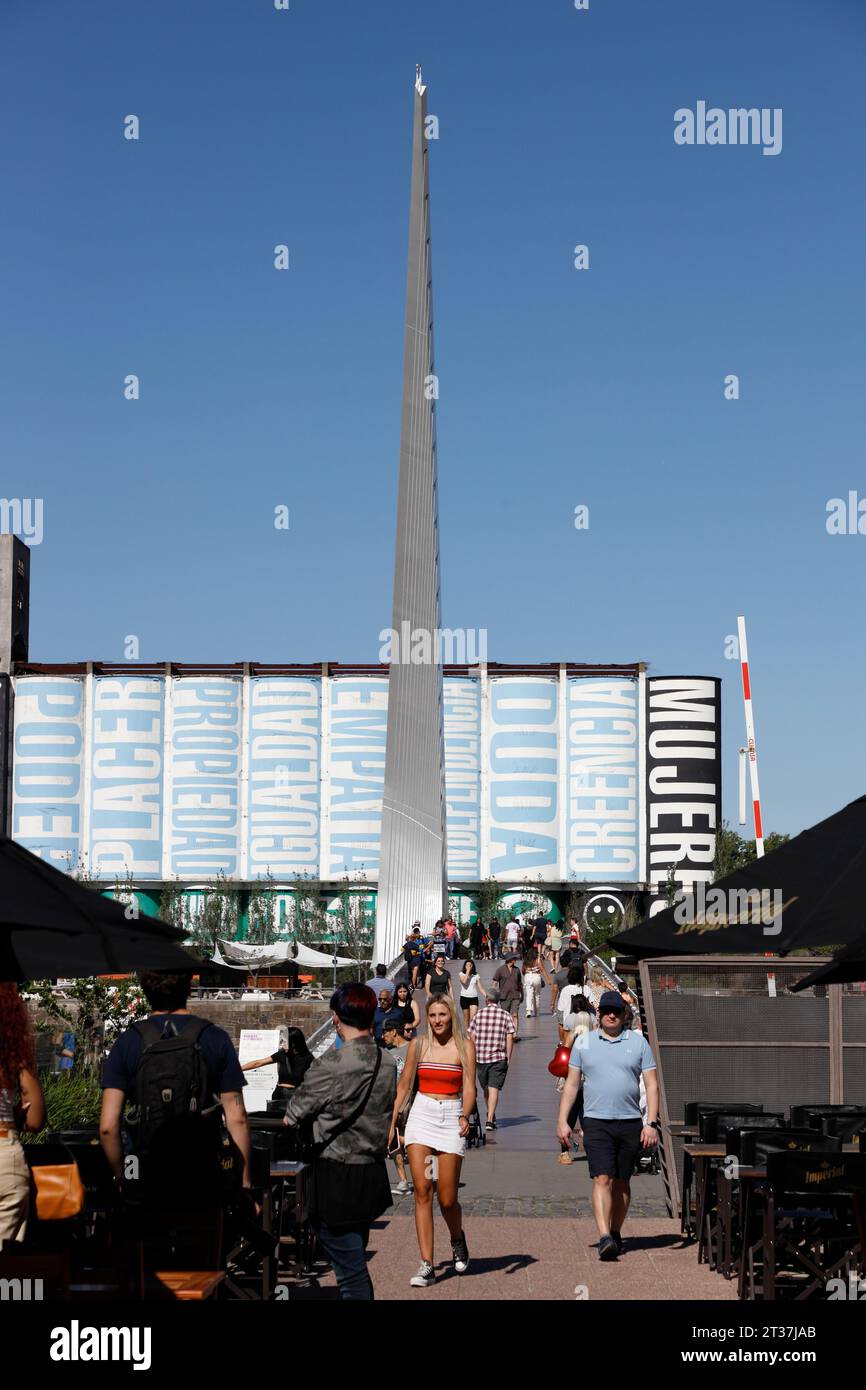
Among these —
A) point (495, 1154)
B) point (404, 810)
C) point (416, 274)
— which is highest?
point (416, 274)

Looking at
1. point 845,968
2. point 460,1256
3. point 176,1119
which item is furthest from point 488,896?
point 845,968

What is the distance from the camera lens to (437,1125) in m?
10.2

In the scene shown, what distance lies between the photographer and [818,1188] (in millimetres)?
8844

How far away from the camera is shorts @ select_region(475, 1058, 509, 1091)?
18.5 metres

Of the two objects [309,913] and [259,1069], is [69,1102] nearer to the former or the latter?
[259,1069]

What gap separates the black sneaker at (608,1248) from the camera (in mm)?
10836

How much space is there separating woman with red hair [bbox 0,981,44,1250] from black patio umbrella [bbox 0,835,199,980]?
0.82 feet

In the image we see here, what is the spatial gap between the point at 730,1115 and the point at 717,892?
1634mm

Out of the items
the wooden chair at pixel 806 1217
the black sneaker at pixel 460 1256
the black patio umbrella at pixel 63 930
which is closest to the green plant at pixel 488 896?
the black sneaker at pixel 460 1256

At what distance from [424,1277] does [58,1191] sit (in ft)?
11.2

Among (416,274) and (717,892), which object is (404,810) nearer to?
(416,274)

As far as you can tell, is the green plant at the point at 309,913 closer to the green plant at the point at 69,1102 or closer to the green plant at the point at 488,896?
the green plant at the point at 488,896

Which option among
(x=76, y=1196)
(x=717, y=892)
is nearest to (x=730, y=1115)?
(x=717, y=892)
